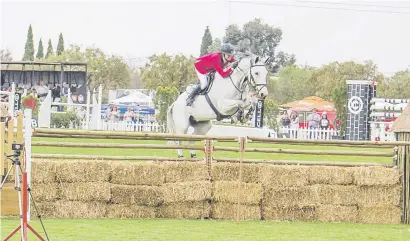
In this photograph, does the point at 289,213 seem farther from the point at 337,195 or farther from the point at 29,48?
the point at 29,48

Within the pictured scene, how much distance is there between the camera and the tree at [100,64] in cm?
5947

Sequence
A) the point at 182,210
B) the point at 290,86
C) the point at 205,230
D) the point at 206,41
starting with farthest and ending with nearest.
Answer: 1. the point at 206,41
2. the point at 290,86
3. the point at 182,210
4. the point at 205,230

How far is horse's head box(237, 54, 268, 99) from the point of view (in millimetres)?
18000

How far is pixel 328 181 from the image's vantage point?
12.2 m

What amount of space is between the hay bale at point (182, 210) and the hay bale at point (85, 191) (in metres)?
0.80

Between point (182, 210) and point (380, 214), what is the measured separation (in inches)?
109

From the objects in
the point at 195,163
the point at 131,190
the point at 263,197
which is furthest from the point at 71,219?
the point at 263,197

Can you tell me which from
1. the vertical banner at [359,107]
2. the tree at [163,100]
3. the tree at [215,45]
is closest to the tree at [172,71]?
the tree at [215,45]

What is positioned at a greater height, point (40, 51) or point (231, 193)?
point (40, 51)

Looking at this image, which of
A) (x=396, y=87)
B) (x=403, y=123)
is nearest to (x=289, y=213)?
(x=403, y=123)

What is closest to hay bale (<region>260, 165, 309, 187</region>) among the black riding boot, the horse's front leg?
the horse's front leg

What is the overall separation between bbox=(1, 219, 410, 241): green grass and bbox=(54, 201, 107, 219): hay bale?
232 mm

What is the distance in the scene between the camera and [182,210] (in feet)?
39.7

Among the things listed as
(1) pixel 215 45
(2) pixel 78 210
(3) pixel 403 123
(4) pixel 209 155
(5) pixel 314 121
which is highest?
(1) pixel 215 45
